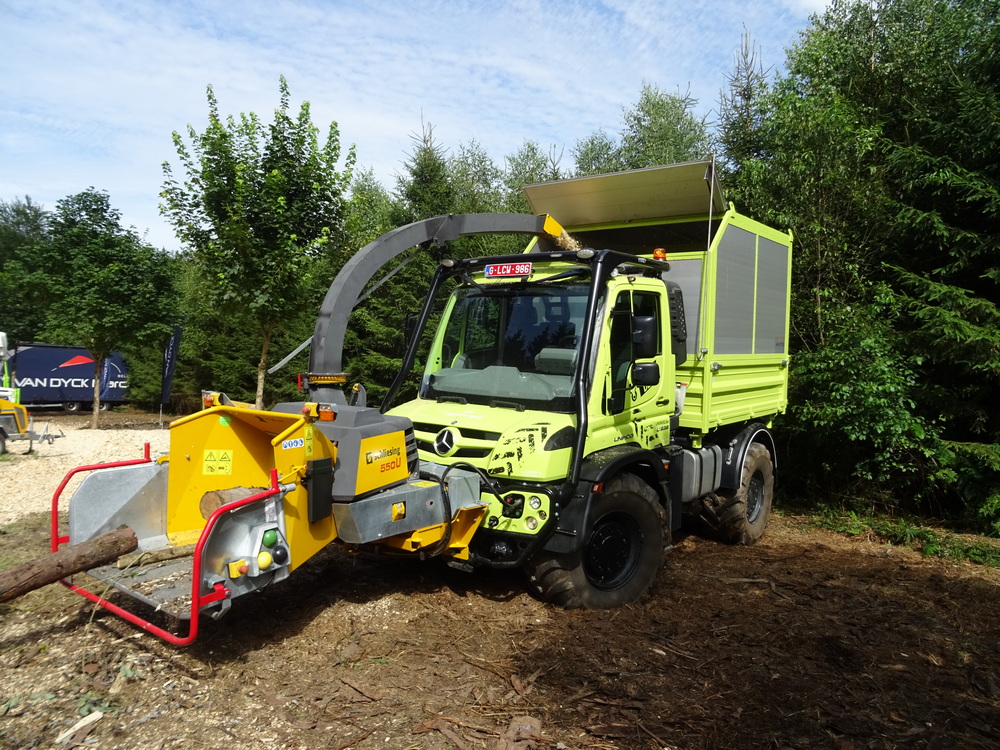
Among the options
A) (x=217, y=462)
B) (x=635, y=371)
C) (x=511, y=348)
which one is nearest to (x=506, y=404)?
(x=511, y=348)

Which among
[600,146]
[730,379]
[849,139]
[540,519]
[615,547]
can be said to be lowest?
[615,547]

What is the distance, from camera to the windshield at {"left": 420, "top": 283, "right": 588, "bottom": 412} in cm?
482

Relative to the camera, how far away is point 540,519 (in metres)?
4.34

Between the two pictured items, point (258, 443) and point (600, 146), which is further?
point (600, 146)

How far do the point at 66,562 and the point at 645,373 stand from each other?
3589 mm

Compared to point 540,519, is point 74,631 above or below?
below

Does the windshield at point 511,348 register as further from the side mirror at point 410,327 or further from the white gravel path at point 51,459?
the white gravel path at point 51,459

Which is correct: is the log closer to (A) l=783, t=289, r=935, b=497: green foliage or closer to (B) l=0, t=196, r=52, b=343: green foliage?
(A) l=783, t=289, r=935, b=497: green foliage

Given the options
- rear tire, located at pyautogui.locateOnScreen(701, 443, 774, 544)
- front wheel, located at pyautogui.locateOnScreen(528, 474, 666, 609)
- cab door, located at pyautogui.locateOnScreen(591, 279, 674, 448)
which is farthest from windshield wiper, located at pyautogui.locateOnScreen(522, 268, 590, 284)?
rear tire, located at pyautogui.locateOnScreen(701, 443, 774, 544)

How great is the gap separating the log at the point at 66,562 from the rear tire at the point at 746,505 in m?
5.08

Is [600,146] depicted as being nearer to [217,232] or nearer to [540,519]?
[217,232]

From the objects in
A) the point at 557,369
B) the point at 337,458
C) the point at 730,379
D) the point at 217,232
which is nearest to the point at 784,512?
the point at 730,379

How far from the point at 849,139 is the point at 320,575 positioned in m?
8.94

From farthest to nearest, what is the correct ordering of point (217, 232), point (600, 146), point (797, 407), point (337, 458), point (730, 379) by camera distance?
point (600, 146), point (217, 232), point (797, 407), point (730, 379), point (337, 458)
